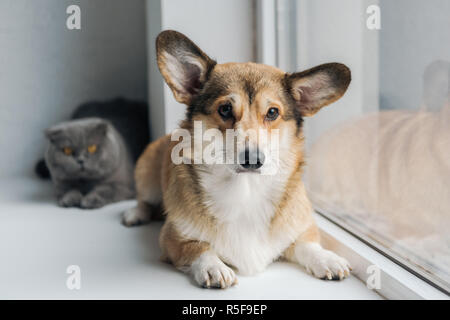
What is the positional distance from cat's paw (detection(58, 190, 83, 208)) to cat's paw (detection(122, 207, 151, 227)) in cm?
35

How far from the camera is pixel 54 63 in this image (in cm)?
227

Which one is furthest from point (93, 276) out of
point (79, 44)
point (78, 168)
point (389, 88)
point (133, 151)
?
point (79, 44)

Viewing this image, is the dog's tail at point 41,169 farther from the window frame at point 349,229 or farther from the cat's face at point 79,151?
the window frame at point 349,229

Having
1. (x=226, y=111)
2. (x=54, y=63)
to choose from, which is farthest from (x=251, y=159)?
(x=54, y=63)

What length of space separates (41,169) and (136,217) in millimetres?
900

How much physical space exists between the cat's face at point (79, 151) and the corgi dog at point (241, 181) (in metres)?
0.86

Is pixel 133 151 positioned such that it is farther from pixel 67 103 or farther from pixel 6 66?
pixel 6 66

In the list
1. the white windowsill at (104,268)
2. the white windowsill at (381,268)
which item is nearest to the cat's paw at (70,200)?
the white windowsill at (104,268)

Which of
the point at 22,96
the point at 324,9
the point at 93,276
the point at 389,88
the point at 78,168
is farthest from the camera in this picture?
the point at 22,96

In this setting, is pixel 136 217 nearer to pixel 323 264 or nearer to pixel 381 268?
pixel 323 264

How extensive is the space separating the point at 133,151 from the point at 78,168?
417mm
